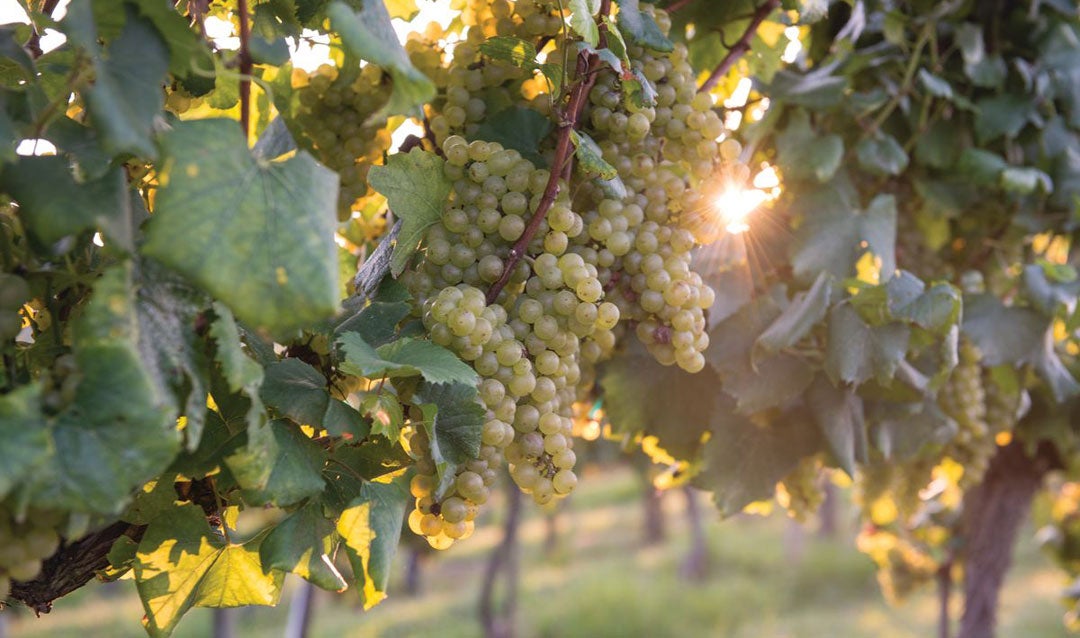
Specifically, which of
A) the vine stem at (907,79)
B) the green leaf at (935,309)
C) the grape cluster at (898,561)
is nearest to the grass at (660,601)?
the grape cluster at (898,561)

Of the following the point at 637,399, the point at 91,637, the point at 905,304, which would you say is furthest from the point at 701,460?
the point at 91,637

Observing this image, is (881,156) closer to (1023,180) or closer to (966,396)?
(1023,180)

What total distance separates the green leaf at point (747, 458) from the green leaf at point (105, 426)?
1.01m

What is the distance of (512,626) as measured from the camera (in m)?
6.73

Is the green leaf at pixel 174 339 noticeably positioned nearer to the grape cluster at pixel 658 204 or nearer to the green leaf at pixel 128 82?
the green leaf at pixel 128 82

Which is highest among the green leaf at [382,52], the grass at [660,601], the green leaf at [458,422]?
the green leaf at [382,52]

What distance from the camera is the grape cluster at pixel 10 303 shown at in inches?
28.4

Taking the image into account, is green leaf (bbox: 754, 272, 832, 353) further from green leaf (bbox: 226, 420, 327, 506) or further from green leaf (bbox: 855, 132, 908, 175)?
green leaf (bbox: 226, 420, 327, 506)

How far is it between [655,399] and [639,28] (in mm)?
685

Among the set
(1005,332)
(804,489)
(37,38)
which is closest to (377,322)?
(37,38)

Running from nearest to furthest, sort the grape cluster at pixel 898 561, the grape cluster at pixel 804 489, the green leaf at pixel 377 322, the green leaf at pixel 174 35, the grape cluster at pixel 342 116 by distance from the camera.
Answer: the green leaf at pixel 174 35
the green leaf at pixel 377 322
the grape cluster at pixel 342 116
the grape cluster at pixel 804 489
the grape cluster at pixel 898 561

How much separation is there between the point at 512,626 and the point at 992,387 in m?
5.42

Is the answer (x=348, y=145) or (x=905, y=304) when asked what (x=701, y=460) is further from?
(x=348, y=145)

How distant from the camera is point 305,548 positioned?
0.84 meters
